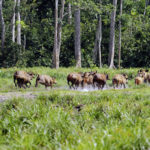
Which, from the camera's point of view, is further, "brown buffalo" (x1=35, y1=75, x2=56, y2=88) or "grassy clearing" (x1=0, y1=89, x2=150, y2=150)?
"brown buffalo" (x1=35, y1=75, x2=56, y2=88)

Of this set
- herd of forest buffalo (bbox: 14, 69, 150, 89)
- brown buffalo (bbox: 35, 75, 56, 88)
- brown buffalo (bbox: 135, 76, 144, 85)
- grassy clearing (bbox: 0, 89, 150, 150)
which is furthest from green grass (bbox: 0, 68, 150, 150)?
brown buffalo (bbox: 135, 76, 144, 85)

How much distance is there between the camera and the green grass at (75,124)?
6117 mm

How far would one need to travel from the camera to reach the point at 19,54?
28219mm

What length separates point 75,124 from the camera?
7711 mm

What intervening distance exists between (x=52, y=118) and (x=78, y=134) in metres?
1.10

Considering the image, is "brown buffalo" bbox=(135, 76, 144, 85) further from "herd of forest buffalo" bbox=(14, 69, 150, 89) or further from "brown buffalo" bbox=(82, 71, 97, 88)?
"brown buffalo" bbox=(82, 71, 97, 88)

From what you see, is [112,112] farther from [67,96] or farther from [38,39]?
[38,39]

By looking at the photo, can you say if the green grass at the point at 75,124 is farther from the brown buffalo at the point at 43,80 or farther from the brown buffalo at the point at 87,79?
the brown buffalo at the point at 87,79

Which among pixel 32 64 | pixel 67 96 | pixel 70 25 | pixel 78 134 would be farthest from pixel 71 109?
pixel 70 25

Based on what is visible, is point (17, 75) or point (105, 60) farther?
point (105, 60)

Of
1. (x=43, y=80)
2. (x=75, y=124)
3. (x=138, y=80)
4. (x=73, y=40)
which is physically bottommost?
(x=75, y=124)

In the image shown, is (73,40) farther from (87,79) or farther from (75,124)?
(75,124)

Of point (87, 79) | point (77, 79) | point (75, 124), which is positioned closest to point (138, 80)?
point (87, 79)

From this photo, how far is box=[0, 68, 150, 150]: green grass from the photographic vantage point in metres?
6.12
